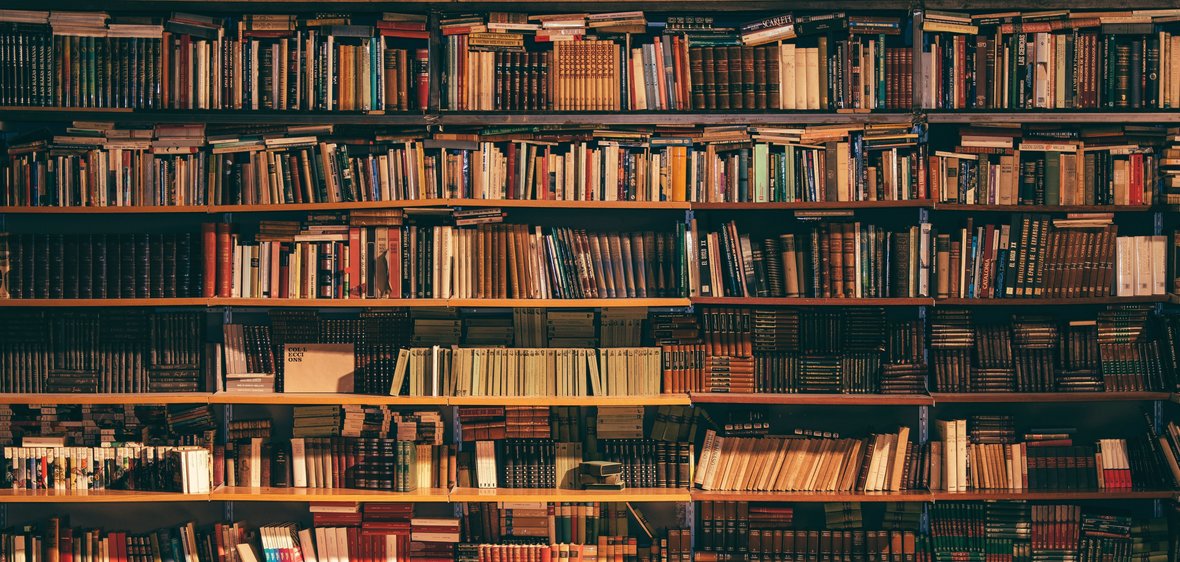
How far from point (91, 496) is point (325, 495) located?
40.9 inches

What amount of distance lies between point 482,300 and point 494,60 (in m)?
1.09

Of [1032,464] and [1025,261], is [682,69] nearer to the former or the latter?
[1025,261]

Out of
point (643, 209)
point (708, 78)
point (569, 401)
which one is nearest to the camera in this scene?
point (569, 401)

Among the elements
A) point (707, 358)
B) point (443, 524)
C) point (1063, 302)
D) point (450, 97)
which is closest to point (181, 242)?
point (450, 97)

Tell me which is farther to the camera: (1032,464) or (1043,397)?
(1032,464)

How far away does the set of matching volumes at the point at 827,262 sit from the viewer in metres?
4.62

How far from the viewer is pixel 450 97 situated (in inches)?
185

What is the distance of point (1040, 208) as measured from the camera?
458cm

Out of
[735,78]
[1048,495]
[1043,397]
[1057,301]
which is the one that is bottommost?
[1048,495]

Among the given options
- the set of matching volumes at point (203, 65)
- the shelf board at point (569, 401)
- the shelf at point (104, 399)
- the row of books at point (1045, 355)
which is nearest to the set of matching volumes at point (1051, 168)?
the row of books at point (1045, 355)

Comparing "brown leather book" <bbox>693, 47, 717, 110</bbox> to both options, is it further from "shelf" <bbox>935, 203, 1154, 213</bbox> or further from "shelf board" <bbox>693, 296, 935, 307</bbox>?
"shelf" <bbox>935, 203, 1154, 213</bbox>

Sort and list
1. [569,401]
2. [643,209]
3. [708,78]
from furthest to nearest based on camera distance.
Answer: [643,209], [708,78], [569,401]

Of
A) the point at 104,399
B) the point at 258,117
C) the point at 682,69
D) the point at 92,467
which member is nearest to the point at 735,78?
the point at 682,69

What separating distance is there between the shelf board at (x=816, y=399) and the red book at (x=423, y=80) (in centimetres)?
179
